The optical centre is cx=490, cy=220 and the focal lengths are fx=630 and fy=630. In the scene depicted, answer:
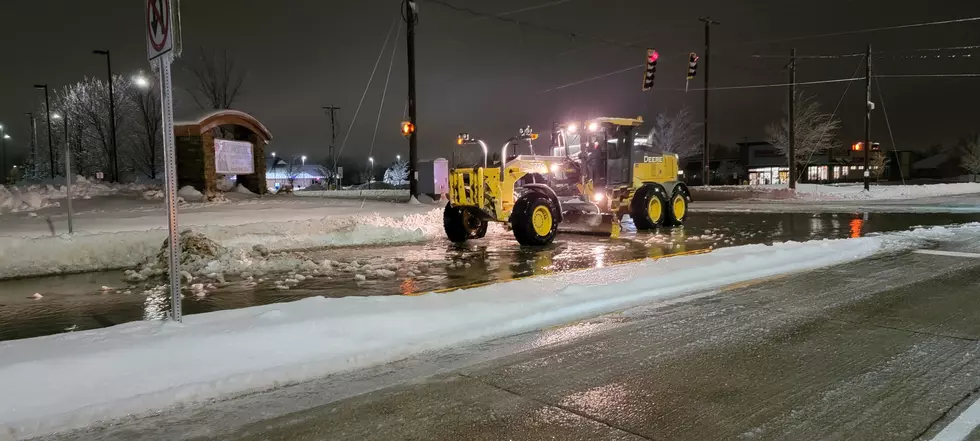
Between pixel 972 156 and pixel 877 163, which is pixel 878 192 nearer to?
pixel 877 163

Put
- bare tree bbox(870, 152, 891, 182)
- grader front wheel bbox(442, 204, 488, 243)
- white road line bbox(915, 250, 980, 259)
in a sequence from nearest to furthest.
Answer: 1. white road line bbox(915, 250, 980, 259)
2. grader front wheel bbox(442, 204, 488, 243)
3. bare tree bbox(870, 152, 891, 182)

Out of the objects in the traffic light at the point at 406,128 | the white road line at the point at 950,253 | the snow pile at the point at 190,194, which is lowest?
the white road line at the point at 950,253

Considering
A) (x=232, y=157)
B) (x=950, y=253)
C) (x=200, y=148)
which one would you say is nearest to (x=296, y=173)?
(x=232, y=157)

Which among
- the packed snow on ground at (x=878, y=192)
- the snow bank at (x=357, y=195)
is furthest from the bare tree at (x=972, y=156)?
the snow bank at (x=357, y=195)

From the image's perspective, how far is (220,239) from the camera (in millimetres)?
13961

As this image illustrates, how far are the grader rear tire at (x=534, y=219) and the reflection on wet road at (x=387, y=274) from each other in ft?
0.99

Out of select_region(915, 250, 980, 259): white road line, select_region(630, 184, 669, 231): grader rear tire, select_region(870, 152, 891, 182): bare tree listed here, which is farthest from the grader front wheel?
select_region(870, 152, 891, 182): bare tree

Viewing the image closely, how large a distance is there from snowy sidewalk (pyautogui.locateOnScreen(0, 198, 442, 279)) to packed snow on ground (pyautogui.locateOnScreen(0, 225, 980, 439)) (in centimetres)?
678

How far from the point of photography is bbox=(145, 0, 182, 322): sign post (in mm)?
5477

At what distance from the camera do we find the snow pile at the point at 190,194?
22513 millimetres

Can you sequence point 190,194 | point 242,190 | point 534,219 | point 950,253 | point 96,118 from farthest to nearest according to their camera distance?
point 96,118
point 242,190
point 190,194
point 534,219
point 950,253

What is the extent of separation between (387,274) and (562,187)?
6692 mm

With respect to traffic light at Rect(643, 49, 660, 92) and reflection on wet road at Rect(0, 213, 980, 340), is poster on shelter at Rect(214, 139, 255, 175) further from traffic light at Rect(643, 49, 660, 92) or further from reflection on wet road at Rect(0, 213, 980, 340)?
traffic light at Rect(643, 49, 660, 92)

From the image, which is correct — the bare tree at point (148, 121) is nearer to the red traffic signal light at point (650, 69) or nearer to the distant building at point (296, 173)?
the red traffic signal light at point (650, 69)
